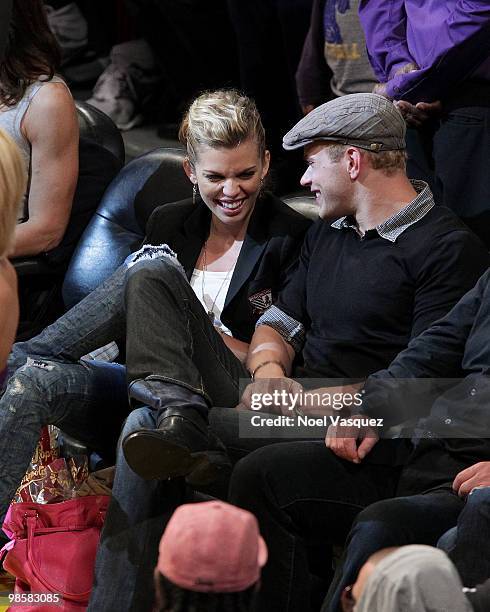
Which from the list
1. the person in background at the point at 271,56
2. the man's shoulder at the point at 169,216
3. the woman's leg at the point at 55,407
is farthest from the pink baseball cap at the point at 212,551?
the person in background at the point at 271,56

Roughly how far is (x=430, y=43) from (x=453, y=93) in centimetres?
14

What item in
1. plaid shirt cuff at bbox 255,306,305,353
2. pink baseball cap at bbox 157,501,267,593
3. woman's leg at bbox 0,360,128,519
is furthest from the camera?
plaid shirt cuff at bbox 255,306,305,353

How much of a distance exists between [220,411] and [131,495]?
279 mm

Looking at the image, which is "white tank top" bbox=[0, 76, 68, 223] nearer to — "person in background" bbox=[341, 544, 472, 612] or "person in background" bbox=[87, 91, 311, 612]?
"person in background" bbox=[87, 91, 311, 612]

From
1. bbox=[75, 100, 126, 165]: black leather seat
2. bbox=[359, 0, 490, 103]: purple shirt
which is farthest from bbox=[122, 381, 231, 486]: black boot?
bbox=[75, 100, 126, 165]: black leather seat

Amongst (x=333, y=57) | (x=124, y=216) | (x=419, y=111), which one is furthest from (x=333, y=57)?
(x=124, y=216)

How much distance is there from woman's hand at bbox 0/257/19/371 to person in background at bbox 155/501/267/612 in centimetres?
57

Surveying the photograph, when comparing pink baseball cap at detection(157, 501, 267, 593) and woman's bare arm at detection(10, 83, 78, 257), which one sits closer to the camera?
pink baseball cap at detection(157, 501, 267, 593)

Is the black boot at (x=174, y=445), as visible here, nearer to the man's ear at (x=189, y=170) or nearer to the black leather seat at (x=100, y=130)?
the man's ear at (x=189, y=170)

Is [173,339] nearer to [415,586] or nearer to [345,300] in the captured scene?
[345,300]

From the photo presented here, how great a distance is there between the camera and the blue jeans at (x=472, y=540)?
2.10 metres

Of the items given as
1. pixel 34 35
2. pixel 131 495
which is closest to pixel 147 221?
pixel 34 35

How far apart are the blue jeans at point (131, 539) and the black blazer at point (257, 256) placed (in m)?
0.63

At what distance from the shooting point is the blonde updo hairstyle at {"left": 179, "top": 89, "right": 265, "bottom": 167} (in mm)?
2951
